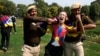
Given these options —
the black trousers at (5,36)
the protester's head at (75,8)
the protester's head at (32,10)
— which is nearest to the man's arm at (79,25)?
the protester's head at (75,8)

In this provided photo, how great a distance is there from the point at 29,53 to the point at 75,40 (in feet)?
3.91

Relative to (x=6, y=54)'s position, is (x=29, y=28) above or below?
above

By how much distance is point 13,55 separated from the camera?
47.5 ft

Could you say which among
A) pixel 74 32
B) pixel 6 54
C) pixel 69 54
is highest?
pixel 74 32

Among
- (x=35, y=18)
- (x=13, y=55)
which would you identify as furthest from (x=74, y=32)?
(x=13, y=55)

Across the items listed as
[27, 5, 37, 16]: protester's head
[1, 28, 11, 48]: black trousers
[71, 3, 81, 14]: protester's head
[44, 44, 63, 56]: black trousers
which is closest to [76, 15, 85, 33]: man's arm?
[71, 3, 81, 14]: protester's head

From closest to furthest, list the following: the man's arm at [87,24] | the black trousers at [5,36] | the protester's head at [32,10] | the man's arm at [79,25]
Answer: the man's arm at [79,25], the protester's head at [32,10], the man's arm at [87,24], the black trousers at [5,36]

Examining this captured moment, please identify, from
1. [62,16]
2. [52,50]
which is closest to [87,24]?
[62,16]

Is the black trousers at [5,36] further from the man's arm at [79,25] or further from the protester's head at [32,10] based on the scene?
the man's arm at [79,25]

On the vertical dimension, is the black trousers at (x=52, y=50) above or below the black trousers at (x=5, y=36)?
above

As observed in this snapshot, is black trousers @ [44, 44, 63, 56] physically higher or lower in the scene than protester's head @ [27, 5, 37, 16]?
lower

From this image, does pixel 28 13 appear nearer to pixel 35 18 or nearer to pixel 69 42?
pixel 35 18

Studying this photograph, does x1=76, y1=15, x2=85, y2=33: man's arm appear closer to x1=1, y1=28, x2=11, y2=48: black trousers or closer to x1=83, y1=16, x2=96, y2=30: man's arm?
x1=83, y1=16, x2=96, y2=30: man's arm

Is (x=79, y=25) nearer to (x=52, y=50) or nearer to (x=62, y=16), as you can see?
(x=62, y=16)
